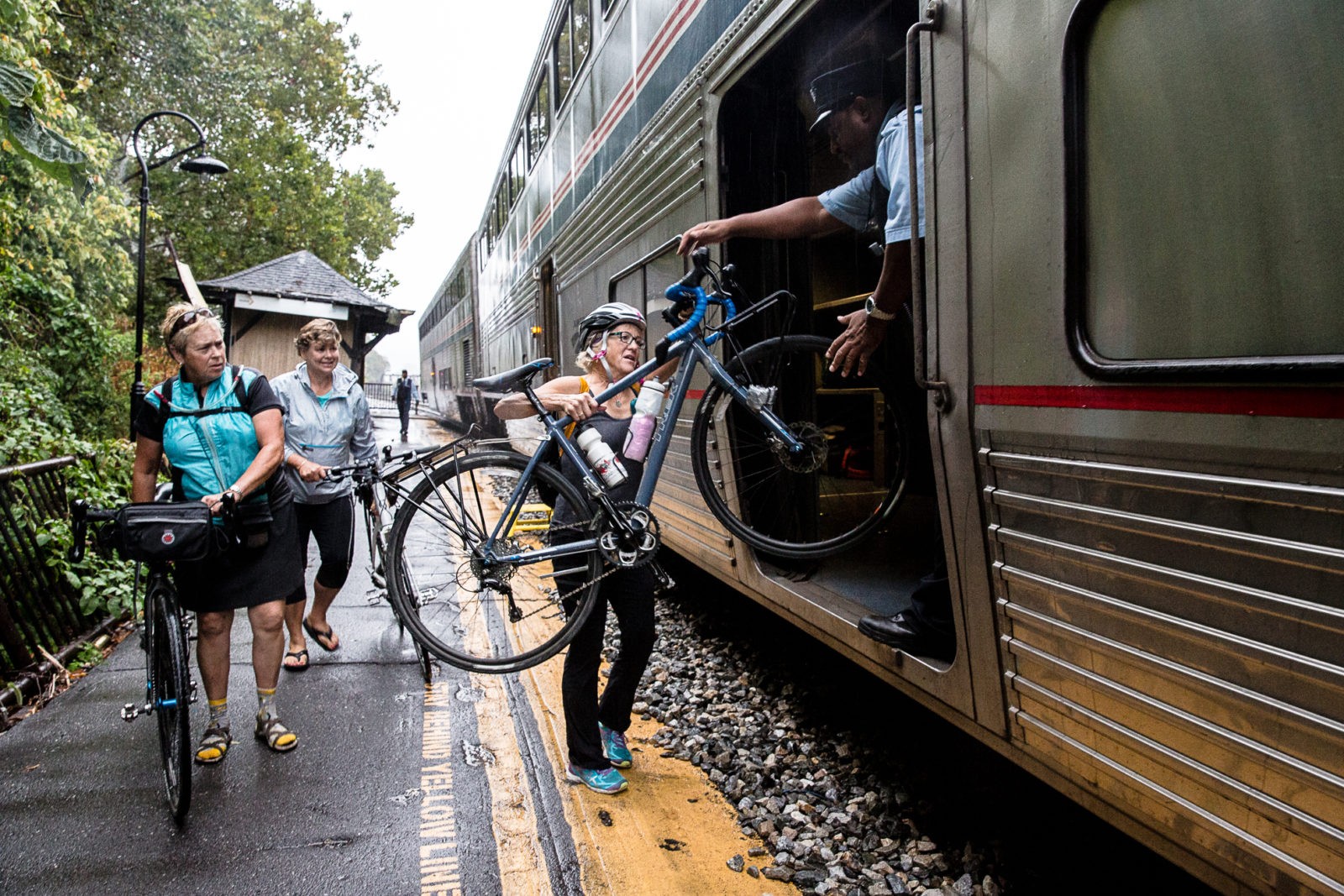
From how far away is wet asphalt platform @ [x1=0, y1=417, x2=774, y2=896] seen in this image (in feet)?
9.81

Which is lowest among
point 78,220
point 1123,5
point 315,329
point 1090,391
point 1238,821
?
point 1238,821

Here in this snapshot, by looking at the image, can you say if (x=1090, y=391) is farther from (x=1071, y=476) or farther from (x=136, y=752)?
(x=136, y=752)

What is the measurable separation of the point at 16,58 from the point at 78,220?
446 cm

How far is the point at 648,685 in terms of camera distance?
4.88 metres

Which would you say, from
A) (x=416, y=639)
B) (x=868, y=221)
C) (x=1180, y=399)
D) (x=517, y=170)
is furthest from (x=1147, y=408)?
(x=517, y=170)

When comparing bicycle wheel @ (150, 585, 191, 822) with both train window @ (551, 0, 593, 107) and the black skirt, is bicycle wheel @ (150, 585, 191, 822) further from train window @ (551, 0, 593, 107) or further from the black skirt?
train window @ (551, 0, 593, 107)

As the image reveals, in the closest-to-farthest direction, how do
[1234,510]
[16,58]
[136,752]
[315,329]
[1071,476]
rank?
[1234,510] < [1071,476] < [136,752] < [315,329] < [16,58]

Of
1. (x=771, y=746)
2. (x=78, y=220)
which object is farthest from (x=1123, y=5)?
(x=78, y=220)

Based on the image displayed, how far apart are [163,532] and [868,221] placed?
2810mm

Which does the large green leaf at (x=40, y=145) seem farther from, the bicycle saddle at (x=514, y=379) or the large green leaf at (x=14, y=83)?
the bicycle saddle at (x=514, y=379)

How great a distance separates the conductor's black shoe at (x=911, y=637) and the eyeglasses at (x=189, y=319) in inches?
113

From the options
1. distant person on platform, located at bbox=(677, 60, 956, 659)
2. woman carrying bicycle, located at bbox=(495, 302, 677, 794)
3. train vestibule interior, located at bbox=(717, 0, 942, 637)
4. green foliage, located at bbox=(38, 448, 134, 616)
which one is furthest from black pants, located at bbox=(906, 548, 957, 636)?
green foliage, located at bbox=(38, 448, 134, 616)

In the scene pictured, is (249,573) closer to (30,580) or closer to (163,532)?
(163,532)

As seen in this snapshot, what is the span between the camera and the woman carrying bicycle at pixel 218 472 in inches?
140
